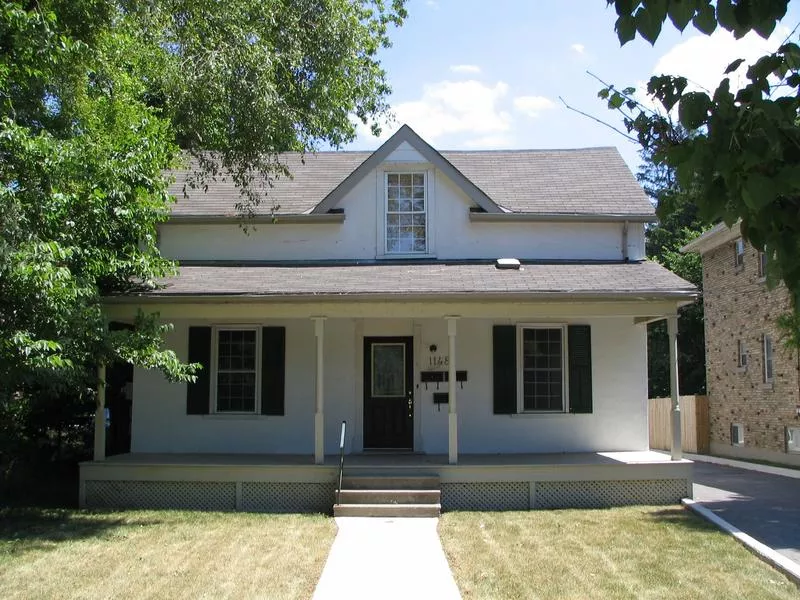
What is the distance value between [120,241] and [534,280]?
21.5 feet

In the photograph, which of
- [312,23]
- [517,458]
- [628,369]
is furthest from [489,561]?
[312,23]

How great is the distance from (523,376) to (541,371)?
0.34m

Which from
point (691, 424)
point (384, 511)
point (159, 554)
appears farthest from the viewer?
point (691, 424)

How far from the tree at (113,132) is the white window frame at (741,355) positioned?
44.2ft

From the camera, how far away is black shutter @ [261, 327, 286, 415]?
1392 centimetres

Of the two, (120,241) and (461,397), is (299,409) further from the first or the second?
(120,241)

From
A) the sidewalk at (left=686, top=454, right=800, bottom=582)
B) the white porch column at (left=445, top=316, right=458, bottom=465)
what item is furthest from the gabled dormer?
the sidewalk at (left=686, top=454, right=800, bottom=582)

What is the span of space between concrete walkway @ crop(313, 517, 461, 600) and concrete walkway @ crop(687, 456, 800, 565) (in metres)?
4.03

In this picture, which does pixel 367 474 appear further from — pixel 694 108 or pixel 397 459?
pixel 694 108

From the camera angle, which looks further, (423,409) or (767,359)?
(767,359)

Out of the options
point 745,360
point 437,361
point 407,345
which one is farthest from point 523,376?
point 745,360

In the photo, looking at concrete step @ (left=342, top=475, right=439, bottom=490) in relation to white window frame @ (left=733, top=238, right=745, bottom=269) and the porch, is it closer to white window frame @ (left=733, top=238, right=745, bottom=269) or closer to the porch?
the porch

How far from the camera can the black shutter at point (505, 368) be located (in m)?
13.8

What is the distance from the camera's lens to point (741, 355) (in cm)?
2198
